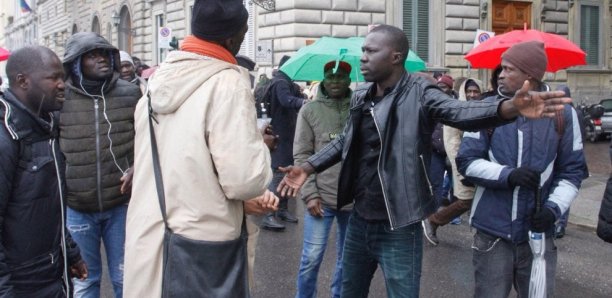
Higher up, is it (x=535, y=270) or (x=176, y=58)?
(x=176, y=58)

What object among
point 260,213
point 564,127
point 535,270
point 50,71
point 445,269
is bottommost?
point 445,269

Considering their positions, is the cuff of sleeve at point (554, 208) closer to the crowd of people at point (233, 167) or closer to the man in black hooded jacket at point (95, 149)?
the crowd of people at point (233, 167)

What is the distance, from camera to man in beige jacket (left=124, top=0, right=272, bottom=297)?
2.49 meters

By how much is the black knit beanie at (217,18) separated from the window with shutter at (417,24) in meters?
16.8

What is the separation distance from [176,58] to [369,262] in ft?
5.43

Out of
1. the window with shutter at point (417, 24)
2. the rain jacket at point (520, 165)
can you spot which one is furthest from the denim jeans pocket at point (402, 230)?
the window with shutter at point (417, 24)

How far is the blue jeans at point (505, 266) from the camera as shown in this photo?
3559mm

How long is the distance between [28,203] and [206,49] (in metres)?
1.11

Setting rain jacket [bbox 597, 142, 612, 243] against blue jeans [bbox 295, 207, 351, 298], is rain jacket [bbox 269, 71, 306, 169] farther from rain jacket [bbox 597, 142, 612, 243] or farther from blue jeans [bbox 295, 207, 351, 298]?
rain jacket [bbox 597, 142, 612, 243]

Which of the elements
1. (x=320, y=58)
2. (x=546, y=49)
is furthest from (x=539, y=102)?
(x=546, y=49)

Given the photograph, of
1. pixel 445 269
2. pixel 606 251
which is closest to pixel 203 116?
pixel 445 269

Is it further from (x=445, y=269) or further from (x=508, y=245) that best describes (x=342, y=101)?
(x=445, y=269)

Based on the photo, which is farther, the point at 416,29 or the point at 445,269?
the point at 416,29

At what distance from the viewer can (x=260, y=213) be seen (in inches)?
109
